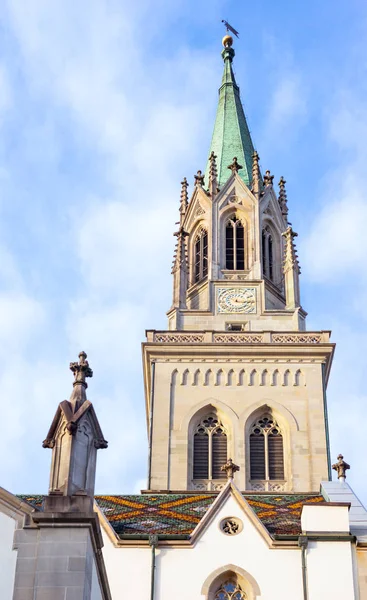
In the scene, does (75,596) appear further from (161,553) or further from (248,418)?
(248,418)

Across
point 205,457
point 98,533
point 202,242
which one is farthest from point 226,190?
point 98,533

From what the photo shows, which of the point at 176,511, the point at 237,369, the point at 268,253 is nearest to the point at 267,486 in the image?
the point at 237,369

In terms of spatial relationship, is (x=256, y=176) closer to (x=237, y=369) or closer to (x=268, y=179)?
(x=268, y=179)

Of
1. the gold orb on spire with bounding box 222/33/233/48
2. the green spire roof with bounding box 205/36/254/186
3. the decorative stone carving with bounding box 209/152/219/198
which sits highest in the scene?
the gold orb on spire with bounding box 222/33/233/48

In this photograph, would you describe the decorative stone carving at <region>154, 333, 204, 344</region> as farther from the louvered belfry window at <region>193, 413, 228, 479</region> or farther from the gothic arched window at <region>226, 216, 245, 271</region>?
the gothic arched window at <region>226, 216, 245, 271</region>

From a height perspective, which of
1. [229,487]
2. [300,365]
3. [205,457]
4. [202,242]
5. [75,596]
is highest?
[202,242]

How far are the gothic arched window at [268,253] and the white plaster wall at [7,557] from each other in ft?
100

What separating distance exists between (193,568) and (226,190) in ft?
86.9

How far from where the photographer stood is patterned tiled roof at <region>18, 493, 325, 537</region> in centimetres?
2730

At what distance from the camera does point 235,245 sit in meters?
48.6

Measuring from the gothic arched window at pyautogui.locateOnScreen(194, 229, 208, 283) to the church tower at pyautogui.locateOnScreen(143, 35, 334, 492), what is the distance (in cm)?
5

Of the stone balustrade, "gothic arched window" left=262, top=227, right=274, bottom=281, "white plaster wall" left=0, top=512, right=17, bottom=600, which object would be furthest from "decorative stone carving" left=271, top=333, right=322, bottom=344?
"white plaster wall" left=0, top=512, right=17, bottom=600

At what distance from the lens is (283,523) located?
91.4ft

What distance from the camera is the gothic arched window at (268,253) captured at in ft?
157
